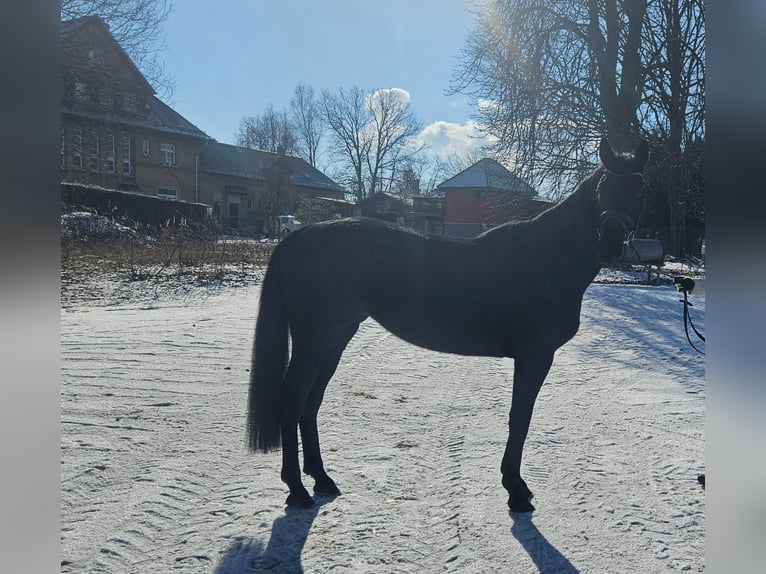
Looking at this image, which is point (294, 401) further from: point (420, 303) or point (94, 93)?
point (94, 93)

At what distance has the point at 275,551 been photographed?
226 cm

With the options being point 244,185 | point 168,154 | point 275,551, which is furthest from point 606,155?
point 244,185

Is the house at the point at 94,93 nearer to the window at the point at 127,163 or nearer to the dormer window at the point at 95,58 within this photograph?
the dormer window at the point at 95,58

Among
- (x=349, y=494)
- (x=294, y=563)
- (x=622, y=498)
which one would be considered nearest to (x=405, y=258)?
(x=349, y=494)

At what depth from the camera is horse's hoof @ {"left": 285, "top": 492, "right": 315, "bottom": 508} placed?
2660 mm

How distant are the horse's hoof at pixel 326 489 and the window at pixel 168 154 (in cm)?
3433

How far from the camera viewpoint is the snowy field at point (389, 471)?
224 centimetres

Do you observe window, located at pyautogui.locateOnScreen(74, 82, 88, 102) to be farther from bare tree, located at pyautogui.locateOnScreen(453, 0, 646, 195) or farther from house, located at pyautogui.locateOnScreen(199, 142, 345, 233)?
house, located at pyautogui.locateOnScreen(199, 142, 345, 233)

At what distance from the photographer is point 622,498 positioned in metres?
2.73

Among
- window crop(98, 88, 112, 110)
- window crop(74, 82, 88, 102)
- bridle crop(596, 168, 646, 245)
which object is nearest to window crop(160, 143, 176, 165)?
window crop(98, 88, 112, 110)

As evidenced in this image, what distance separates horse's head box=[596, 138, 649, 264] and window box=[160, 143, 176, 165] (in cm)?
3483

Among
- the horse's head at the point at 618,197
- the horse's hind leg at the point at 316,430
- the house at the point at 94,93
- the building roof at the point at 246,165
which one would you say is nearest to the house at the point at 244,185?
the building roof at the point at 246,165

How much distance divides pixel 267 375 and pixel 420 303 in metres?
0.99
